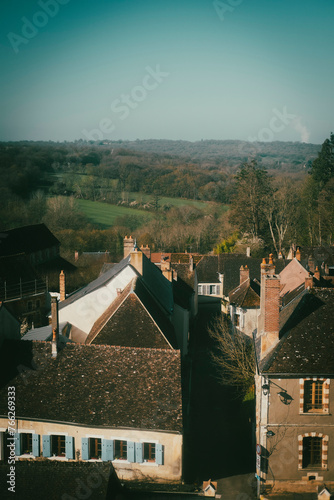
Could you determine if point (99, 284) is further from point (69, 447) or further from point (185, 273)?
point (185, 273)

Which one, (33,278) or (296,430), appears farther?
(33,278)

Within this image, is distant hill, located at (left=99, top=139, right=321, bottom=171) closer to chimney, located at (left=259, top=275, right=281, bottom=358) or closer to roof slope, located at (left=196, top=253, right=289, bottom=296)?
roof slope, located at (left=196, top=253, right=289, bottom=296)

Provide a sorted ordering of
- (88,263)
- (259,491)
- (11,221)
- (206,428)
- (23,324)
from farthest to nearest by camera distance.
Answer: (11,221) → (88,263) → (23,324) → (206,428) → (259,491)

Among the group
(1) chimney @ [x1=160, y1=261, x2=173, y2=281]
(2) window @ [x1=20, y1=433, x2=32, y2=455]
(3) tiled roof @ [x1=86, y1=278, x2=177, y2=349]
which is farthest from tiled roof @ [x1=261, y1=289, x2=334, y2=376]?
(1) chimney @ [x1=160, y1=261, x2=173, y2=281]

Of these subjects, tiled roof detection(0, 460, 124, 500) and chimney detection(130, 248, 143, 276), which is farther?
chimney detection(130, 248, 143, 276)

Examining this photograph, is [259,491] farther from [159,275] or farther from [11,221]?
[11,221]

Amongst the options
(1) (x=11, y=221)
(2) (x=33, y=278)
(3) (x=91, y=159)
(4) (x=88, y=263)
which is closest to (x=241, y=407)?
(2) (x=33, y=278)

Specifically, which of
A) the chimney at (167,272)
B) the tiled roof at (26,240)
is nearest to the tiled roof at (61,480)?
the chimney at (167,272)

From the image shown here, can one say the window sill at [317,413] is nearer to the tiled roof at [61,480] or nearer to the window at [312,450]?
the window at [312,450]
